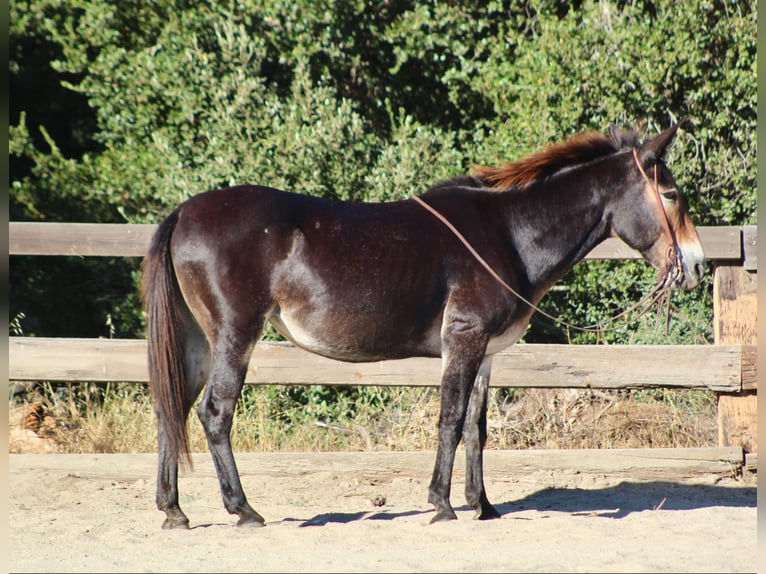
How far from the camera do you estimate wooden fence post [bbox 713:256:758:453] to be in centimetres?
615

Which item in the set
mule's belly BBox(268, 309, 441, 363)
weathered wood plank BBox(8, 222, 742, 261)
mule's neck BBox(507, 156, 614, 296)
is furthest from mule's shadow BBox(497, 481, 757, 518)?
weathered wood plank BBox(8, 222, 742, 261)

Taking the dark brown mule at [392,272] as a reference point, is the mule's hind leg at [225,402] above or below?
below

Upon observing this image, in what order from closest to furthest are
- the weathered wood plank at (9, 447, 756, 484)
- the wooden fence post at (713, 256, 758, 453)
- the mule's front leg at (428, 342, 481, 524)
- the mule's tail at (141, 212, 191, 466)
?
the mule's tail at (141, 212, 191, 466) < the mule's front leg at (428, 342, 481, 524) < the weathered wood plank at (9, 447, 756, 484) < the wooden fence post at (713, 256, 758, 453)

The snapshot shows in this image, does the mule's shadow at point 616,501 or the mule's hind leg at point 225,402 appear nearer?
the mule's hind leg at point 225,402

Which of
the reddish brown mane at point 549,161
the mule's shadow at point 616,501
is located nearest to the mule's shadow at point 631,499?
the mule's shadow at point 616,501

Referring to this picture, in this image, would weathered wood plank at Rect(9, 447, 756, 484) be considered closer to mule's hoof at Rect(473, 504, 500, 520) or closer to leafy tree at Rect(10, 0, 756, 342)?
mule's hoof at Rect(473, 504, 500, 520)

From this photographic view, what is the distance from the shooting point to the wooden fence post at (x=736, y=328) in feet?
20.2

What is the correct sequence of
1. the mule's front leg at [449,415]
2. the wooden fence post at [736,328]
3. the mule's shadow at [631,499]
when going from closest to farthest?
the mule's front leg at [449,415], the mule's shadow at [631,499], the wooden fence post at [736,328]

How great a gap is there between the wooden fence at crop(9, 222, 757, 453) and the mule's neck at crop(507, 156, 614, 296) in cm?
97

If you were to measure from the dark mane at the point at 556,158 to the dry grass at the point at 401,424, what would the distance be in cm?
220

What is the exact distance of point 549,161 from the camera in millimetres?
5215

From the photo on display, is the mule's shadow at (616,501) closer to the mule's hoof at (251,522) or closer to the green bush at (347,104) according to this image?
the mule's hoof at (251,522)

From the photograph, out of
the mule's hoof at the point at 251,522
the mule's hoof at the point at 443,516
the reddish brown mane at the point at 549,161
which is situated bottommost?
the mule's hoof at the point at 443,516

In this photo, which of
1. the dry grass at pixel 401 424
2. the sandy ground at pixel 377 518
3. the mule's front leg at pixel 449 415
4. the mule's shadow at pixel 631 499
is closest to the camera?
the sandy ground at pixel 377 518
